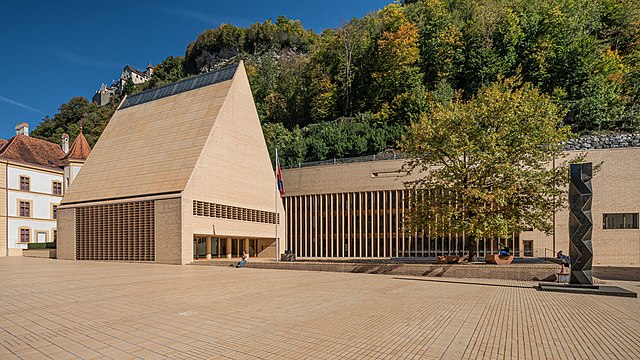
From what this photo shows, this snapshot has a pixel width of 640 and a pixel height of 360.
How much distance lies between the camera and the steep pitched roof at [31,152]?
136ft

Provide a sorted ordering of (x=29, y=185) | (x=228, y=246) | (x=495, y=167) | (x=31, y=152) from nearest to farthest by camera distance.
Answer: (x=495, y=167)
(x=228, y=246)
(x=29, y=185)
(x=31, y=152)

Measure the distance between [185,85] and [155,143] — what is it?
686cm

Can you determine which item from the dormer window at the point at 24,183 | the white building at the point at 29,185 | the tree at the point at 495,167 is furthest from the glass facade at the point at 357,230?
the dormer window at the point at 24,183

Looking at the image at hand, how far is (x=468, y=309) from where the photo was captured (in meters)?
9.38

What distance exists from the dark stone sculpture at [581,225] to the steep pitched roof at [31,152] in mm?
47670

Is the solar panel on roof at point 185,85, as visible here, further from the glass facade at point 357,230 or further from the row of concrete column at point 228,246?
the row of concrete column at point 228,246

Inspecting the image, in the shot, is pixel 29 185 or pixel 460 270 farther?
pixel 29 185

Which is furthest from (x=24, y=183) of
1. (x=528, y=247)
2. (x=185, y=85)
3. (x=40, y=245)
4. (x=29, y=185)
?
(x=528, y=247)

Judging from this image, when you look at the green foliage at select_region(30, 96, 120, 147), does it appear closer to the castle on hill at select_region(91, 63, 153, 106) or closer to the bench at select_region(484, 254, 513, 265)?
the castle on hill at select_region(91, 63, 153, 106)

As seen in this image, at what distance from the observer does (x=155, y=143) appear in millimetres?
31359

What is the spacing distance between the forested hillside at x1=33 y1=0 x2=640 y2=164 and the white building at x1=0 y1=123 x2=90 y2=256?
24.1m

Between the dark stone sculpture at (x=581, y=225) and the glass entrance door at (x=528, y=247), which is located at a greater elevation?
the dark stone sculpture at (x=581, y=225)

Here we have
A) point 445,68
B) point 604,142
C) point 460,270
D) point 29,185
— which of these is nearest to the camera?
point 460,270

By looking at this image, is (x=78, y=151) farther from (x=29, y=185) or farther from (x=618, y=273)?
(x=618, y=273)
